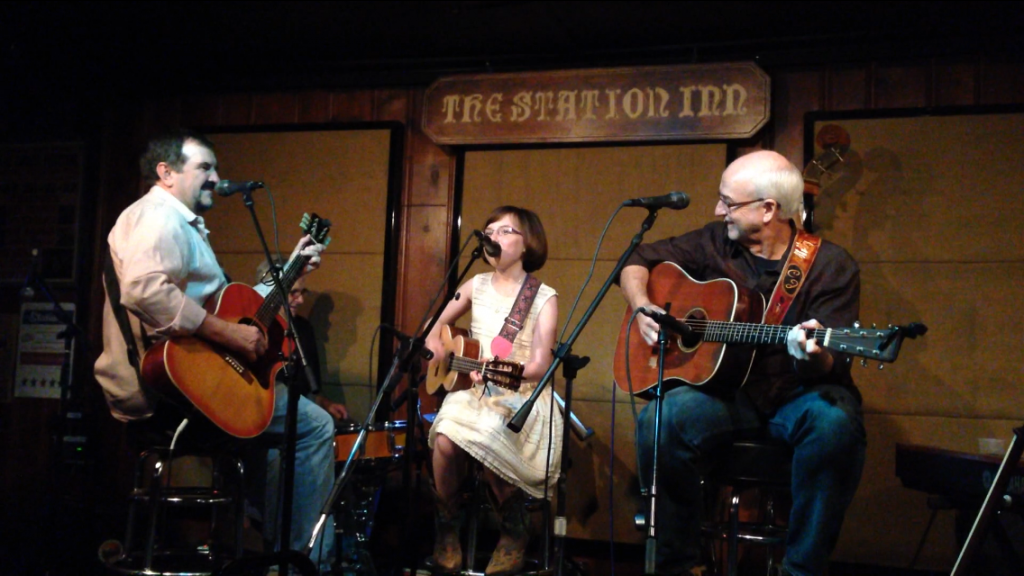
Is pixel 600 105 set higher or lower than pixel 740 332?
higher

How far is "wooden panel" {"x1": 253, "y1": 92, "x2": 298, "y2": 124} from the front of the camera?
17.1 ft

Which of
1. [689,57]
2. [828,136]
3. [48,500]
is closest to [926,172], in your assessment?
[828,136]

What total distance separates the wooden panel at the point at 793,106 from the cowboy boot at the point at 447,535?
7.98 ft

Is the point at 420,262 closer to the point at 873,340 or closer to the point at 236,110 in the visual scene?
the point at 236,110

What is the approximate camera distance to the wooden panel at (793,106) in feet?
14.3

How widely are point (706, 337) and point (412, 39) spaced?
2.71 metres

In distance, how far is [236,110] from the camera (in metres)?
5.30

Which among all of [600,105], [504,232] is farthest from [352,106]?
[504,232]

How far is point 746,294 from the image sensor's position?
300 centimetres

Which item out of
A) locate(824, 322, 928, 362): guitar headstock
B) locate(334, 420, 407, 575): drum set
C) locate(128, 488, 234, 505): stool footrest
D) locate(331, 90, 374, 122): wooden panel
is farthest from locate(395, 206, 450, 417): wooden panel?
locate(824, 322, 928, 362): guitar headstock

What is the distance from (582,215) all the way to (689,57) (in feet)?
3.45

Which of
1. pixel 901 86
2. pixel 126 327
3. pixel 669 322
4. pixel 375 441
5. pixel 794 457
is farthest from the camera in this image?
pixel 901 86

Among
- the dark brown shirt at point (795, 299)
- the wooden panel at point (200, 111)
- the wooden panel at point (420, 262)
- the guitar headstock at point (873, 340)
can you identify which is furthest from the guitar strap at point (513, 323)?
the wooden panel at point (200, 111)

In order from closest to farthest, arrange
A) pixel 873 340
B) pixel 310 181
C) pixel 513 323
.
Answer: pixel 873 340 < pixel 513 323 < pixel 310 181
